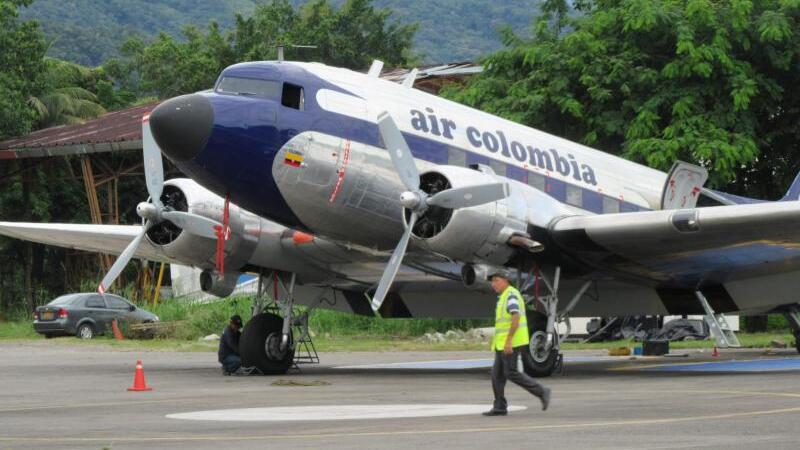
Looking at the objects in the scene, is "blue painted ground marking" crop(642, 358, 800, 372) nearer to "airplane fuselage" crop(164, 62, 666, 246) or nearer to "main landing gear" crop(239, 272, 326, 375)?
"airplane fuselage" crop(164, 62, 666, 246)

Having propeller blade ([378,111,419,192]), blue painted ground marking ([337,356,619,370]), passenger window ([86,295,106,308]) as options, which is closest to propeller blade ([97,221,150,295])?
propeller blade ([378,111,419,192])

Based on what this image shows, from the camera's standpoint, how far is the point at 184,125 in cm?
A: 1925

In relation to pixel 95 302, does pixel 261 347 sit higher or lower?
lower

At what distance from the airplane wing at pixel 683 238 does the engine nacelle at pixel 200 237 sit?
571 cm

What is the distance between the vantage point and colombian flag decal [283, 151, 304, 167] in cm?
1970

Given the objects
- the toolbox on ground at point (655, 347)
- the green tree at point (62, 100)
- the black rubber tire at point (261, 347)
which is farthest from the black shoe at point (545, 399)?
the green tree at point (62, 100)

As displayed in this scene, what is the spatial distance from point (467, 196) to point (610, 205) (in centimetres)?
524

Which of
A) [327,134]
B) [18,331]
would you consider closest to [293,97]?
[327,134]

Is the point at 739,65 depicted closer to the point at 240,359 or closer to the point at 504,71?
the point at 504,71

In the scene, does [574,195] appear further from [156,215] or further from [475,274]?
[156,215]

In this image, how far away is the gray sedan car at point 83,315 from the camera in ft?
139

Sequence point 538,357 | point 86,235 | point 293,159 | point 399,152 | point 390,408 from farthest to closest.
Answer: point 86,235, point 538,357, point 293,159, point 399,152, point 390,408

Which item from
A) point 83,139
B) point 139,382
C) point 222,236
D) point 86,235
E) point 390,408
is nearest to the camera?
point 390,408

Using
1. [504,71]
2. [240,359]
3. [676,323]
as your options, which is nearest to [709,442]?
[240,359]
